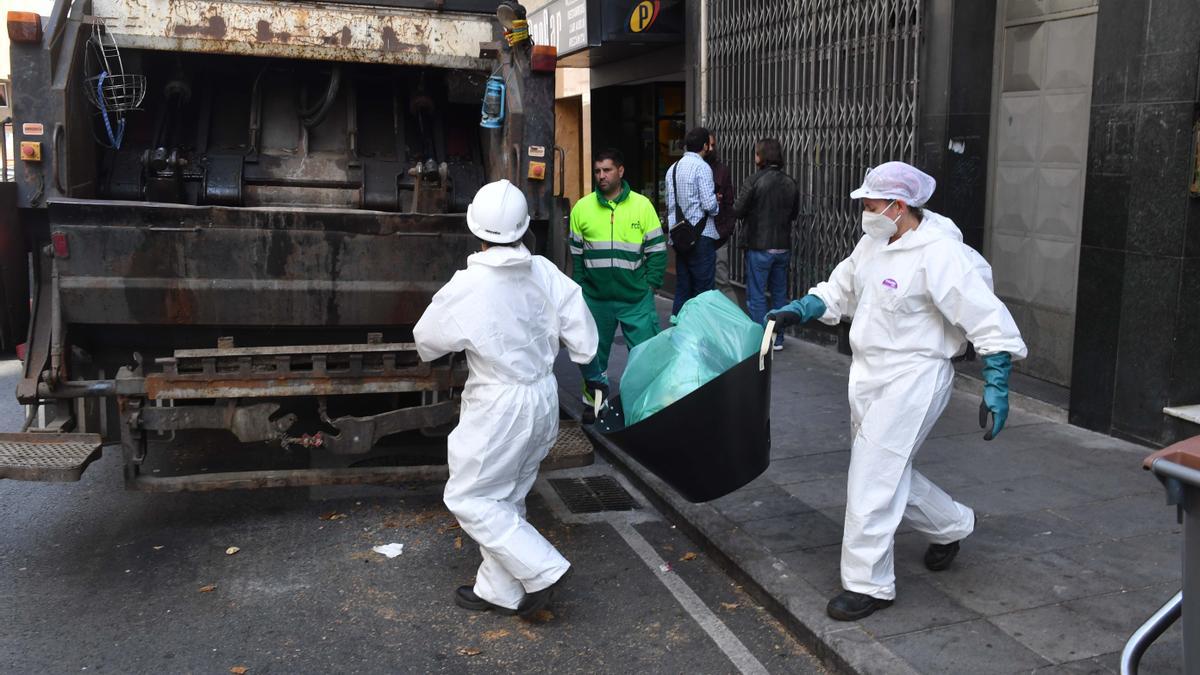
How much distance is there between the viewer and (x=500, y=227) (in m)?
4.03

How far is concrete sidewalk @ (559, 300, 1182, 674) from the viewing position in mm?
3703

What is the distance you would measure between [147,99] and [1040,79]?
5556 millimetres

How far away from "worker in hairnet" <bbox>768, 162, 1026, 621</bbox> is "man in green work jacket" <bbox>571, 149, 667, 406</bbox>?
8.61ft

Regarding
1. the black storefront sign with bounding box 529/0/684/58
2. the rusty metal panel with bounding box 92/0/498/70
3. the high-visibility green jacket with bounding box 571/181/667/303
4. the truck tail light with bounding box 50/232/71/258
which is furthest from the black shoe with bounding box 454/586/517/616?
the black storefront sign with bounding box 529/0/684/58

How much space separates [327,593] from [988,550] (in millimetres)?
2739

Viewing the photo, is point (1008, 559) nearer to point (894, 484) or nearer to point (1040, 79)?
point (894, 484)

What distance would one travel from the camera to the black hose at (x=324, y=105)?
20.9 ft

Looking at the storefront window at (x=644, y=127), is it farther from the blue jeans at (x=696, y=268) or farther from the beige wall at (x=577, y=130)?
the blue jeans at (x=696, y=268)

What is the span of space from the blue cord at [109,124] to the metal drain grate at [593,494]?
305 cm

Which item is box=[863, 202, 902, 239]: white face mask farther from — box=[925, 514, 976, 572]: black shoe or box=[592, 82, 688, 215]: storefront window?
box=[592, 82, 688, 215]: storefront window

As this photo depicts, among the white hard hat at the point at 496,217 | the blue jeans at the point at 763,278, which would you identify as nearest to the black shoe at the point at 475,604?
the white hard hat at the point at 496,217

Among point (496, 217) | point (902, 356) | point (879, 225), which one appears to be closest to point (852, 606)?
point (902, 356)

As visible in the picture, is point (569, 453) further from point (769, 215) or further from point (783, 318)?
point (769, 215)

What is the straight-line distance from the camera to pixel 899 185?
399 cm
